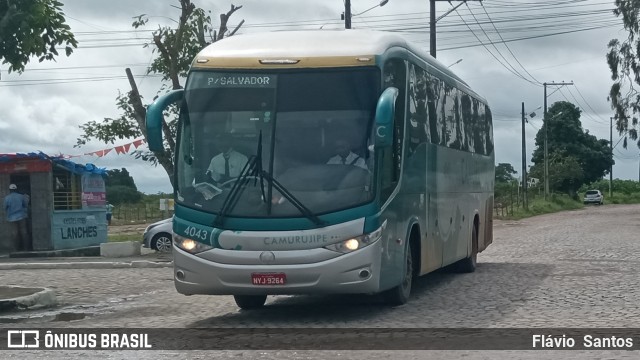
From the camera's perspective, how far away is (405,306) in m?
13.7

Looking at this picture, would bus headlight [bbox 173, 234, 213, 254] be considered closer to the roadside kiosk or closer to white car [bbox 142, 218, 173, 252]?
white car [bbox 142, 218, 173, 252]

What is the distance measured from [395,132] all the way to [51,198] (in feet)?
50.6

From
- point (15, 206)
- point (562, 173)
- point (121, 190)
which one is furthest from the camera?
point (562, 173)

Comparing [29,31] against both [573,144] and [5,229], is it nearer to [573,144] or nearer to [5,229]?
[5,229]

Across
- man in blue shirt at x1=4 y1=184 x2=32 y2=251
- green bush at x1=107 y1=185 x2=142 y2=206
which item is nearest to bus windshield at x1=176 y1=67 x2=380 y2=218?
Result: man in blue shirt at x1=4 y1=184 x2=32 y2=251

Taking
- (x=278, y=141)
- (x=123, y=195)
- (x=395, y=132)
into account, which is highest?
(x=395, y=132)

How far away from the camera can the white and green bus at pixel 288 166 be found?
11688 mm

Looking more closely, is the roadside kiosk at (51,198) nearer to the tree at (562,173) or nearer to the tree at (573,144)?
the tree at (562,173)

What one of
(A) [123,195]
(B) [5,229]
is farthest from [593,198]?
(B) [5,229]

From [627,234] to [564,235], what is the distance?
2.23m

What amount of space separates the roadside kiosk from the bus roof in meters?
14.4

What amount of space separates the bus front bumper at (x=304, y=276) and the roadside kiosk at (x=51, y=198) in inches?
593

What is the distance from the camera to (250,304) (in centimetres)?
1389

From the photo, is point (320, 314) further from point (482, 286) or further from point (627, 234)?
point (627, 234)
